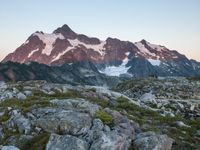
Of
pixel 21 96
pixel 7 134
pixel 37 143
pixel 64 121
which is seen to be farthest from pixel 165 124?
pixel 21 96

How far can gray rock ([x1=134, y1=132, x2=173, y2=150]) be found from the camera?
19219 millimetres

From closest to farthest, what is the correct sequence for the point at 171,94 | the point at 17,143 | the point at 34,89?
the point at 17,143 → the point at 34,89 → the point at 171,94

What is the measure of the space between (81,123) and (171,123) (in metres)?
7.17

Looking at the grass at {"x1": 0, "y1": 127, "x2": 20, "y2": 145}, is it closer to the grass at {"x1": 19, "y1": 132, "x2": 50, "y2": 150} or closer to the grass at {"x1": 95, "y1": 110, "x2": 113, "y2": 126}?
the grass at {"x1": 19, "y1": 132, "x2": 50, "y2": 150}

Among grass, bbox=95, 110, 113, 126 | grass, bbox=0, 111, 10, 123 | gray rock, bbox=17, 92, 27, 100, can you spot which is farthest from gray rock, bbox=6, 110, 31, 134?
gray rock, bbox=17, 92, 27, 100

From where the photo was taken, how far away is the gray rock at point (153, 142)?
19.2 meters

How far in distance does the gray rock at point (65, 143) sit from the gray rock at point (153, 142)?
9.04 feet

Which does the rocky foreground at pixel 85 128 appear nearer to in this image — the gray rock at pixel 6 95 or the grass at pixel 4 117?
the grass at pixel 4 117

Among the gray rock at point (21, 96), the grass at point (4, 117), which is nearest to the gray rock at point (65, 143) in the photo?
the grass at point (4, 117)

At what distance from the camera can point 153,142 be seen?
63.6 ft

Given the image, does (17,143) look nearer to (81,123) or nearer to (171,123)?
(81,123)

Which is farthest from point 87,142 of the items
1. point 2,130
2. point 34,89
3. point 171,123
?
point 34,89

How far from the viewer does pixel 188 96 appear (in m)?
57.4

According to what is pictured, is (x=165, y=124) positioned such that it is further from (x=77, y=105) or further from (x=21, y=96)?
(x=21, y=96)
